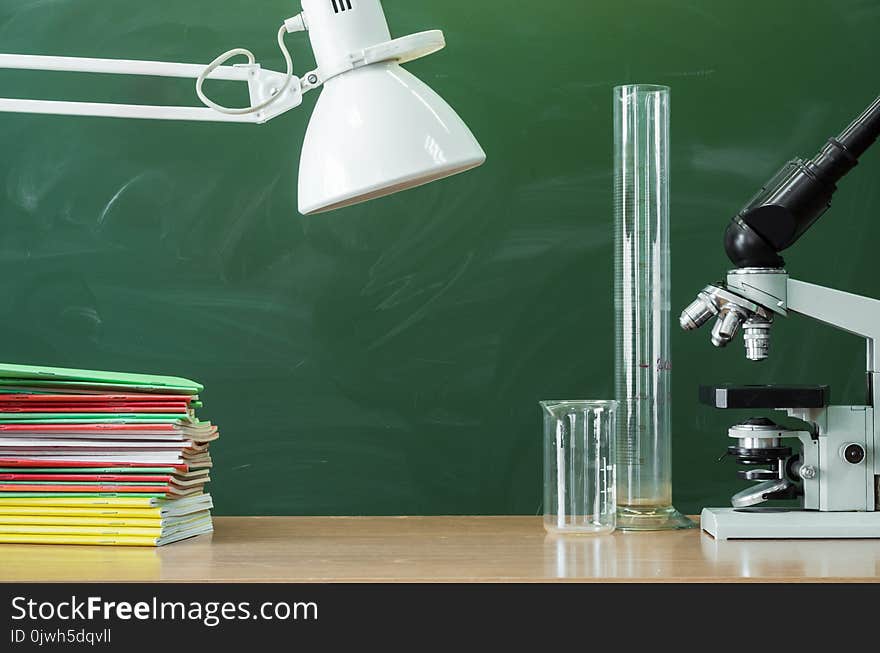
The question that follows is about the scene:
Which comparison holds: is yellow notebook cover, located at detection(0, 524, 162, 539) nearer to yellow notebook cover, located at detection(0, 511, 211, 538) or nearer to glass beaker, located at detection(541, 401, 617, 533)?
yellow notebook cover, located at detection(0, 511, 211, 538)

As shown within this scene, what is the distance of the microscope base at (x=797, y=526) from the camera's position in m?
1.37

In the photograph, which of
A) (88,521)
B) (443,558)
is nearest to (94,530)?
(88,521)

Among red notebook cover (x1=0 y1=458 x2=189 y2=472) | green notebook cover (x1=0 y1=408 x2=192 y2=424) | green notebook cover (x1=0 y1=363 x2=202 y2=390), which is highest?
green notebook cover (x1=0 y1=363 x2=202 y2=390)

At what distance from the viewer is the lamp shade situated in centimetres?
102

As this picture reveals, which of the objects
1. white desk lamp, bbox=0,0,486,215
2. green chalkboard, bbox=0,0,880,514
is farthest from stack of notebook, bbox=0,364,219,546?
white desk lamp, bbox=0,0,486,215

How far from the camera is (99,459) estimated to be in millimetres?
1362

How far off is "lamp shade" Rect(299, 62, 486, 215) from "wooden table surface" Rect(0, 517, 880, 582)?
414 millimetres

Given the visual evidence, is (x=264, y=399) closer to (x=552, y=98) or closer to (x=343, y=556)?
(x=343, y=556)

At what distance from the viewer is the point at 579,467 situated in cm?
146

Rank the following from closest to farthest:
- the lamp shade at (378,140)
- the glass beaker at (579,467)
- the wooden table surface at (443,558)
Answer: the lamp shade at (378,140) < the wooden table surface at (443,558) < the glass beaker at (579,467)

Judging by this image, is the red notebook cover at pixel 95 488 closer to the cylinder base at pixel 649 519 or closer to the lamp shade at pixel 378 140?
the lamp shade at pixel 378 140

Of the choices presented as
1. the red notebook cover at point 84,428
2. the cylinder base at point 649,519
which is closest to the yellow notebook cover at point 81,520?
the red notebook cover at point 84,428

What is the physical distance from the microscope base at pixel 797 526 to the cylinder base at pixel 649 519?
10 cm

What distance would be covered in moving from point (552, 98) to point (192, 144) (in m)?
0.58
